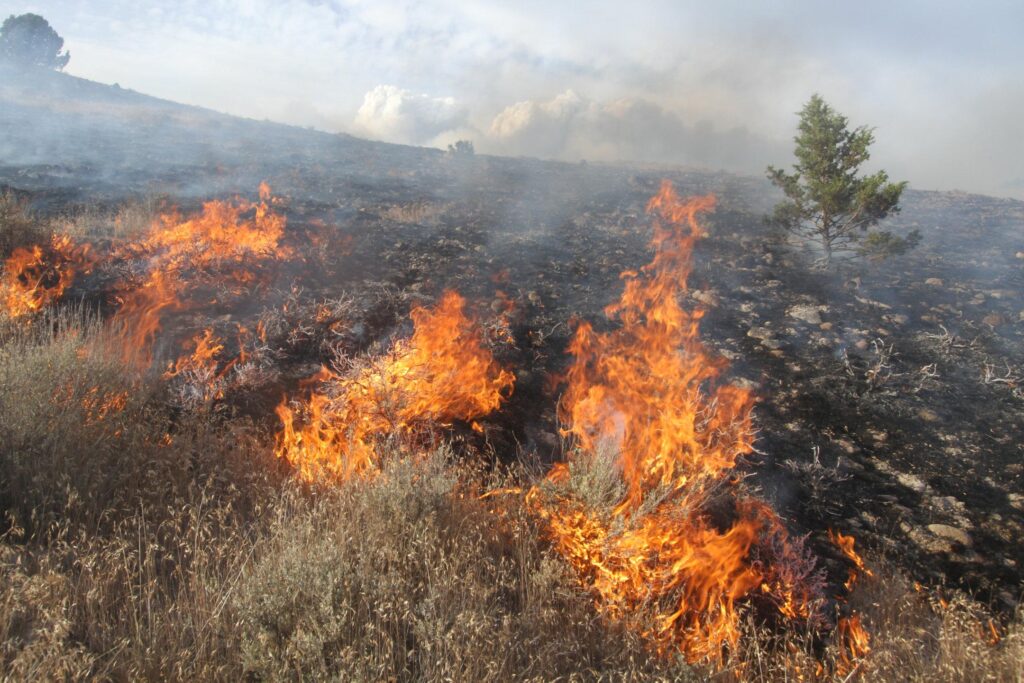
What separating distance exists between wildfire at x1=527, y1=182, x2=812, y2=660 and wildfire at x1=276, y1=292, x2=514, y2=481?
0.96 meters

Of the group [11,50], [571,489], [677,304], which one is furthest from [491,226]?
[11,50]

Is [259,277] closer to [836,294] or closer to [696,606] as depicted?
[696,606]

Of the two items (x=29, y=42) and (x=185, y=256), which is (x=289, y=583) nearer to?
(x=185, y=256)

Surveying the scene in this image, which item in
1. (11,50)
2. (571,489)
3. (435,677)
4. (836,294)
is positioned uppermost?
(11,50)

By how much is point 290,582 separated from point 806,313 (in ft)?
24.3

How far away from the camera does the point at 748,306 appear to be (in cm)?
761

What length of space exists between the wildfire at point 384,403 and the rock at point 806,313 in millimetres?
4530

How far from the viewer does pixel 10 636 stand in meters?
2.11

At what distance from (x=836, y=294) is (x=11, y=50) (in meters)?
38.1

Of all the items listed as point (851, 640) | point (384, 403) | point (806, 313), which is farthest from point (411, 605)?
point (806, 313)

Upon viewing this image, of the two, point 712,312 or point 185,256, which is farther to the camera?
point 712,312

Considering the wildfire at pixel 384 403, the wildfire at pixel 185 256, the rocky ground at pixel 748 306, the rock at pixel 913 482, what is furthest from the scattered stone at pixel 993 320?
the wildfire at pixel 185 256

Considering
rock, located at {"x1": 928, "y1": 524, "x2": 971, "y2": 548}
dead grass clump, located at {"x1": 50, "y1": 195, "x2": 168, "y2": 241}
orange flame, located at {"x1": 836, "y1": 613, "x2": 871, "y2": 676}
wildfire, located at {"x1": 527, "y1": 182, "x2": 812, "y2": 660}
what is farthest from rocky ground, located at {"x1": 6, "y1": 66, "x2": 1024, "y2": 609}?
orange flame, located at {"x1": 836, "y1": 613, "x2": 871, "y2": 676}

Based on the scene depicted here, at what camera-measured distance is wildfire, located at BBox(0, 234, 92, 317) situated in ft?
17.7
